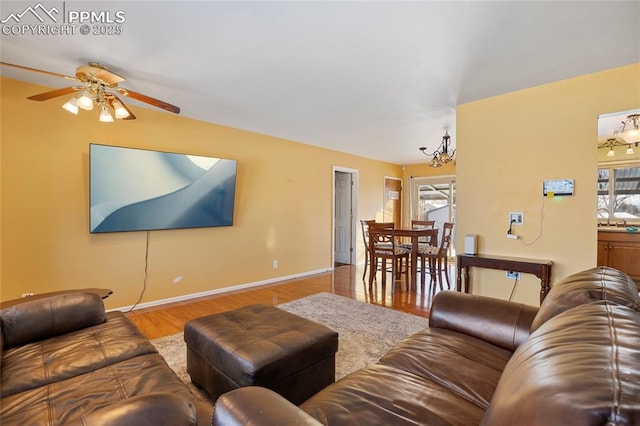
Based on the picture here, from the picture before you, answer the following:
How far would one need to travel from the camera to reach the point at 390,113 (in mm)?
3590

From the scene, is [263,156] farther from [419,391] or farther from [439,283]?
[419,391]

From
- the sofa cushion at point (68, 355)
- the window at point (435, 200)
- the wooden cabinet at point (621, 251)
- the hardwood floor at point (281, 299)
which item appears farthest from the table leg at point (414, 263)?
the sofa cushion at point (68, 355)

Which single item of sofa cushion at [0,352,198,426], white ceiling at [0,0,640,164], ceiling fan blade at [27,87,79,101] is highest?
white ceiling at [0,0,640,164]

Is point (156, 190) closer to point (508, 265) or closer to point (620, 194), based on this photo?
point (508, 265)

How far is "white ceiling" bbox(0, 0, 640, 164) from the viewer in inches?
68.9

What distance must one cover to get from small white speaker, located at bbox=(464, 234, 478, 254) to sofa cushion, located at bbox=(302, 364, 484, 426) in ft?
7.44

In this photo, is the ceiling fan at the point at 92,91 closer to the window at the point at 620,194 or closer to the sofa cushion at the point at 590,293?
the sofa cushion at the point at 590,293

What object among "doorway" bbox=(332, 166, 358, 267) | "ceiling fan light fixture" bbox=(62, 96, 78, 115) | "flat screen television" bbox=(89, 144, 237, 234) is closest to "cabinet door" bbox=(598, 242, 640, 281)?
"doorway" bbox=(332, 166, 358, 267)

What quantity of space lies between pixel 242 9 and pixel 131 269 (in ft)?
10.1

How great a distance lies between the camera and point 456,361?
1394 mm

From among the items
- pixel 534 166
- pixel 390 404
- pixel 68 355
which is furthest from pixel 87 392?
pixel 534 166

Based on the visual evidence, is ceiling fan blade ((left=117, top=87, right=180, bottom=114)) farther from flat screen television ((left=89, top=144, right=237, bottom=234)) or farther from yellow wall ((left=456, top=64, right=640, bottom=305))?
yellow wall ((left=456, top=64, right=640, bottom=305))

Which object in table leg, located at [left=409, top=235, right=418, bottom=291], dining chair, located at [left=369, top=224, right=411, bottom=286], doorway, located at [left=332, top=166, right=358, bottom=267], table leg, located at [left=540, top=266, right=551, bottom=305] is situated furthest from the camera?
doorway, located at [left=332, top=166, right=358, bottom=267]

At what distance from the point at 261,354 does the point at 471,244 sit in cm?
261
